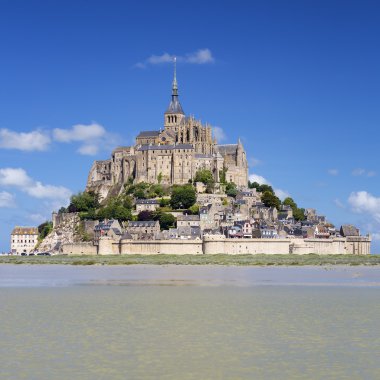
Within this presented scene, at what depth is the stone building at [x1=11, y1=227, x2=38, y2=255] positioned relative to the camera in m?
110

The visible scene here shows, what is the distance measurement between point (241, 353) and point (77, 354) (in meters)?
3.55

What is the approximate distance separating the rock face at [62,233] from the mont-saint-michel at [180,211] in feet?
0.49

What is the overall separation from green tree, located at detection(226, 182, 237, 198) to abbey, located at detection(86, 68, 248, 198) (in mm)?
1615

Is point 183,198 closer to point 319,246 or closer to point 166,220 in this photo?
point 166,220

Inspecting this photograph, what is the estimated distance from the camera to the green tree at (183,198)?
94250mm

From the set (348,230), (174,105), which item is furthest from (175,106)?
(348,230)

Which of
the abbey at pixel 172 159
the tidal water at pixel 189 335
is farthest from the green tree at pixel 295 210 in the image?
the tidal water at pixel 189 335

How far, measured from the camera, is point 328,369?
15.4 meters

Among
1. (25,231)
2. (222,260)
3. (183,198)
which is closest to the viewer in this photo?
(222,260)

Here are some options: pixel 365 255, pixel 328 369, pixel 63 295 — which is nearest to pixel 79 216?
pixel 365 255

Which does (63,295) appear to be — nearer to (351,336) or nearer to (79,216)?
(351,336)

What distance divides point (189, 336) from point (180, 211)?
2913 inches

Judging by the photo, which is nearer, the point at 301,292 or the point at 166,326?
the point at 166,326

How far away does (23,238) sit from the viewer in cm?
11106
